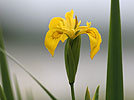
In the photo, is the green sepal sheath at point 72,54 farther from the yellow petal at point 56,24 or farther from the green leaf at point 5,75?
the green leaf at point 5,75

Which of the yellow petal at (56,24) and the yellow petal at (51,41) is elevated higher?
the yellow petal at (56,24)

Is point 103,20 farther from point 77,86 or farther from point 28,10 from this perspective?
point 77,86

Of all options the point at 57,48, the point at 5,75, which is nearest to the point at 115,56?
the point at 5,75

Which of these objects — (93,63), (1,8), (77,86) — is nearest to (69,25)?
(77,86)

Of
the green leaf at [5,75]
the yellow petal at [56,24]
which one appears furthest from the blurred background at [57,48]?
the yellow petal at [56,24]

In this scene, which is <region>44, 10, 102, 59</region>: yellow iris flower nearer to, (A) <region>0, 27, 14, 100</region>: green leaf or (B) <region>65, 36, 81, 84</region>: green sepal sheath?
(B) <region>65, 36, 81, 84</region>: green sepal sheath
